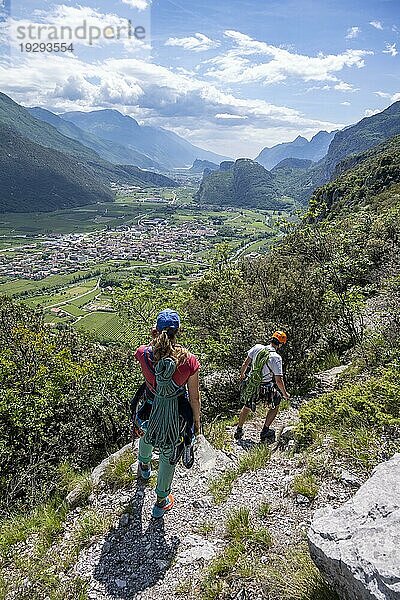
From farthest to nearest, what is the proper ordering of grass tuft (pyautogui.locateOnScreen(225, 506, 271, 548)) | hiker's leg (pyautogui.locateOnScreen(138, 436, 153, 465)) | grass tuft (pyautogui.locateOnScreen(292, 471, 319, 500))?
hiker's leg (pyautogui.locateOnScreen(138, 436, 153, 465)), grass tuft (pyautogui.locateOnScreen(292, 471, 319, 500)), grass tuft (pyautogui.locateOnScreen(225, 506, 271, 548))

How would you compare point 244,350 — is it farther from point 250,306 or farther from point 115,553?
point 115,553

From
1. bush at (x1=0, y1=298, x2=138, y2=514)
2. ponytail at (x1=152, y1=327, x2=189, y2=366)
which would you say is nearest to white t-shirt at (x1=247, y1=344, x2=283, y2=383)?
ponytail at (x1=152, y1=327, x2=189, y2=366)

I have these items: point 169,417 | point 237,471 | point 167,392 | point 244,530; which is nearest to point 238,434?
point 237,471

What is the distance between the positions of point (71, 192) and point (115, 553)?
20298 cm

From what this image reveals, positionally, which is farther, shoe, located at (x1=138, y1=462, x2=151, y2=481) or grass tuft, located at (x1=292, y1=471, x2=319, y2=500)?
shoe, located at (x1=138, y1=462, x2=151, y2=481)

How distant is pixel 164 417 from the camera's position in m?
4.28

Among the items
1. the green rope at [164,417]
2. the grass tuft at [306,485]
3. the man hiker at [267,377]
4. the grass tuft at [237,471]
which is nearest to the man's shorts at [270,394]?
the man hiker at [267,377]

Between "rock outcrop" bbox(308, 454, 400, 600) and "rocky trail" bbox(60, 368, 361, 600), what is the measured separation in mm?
877

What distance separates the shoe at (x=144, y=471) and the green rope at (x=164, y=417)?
0.92m

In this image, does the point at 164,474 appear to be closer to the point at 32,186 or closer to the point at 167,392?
the point at 167,392

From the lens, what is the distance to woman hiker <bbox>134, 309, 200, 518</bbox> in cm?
409

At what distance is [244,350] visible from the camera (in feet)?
30.9

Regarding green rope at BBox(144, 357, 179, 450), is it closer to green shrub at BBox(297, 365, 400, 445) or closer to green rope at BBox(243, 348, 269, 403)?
green shrub at BBox(297, 365, 400, 445)

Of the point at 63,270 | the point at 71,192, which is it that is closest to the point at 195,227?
the point at 63,270
